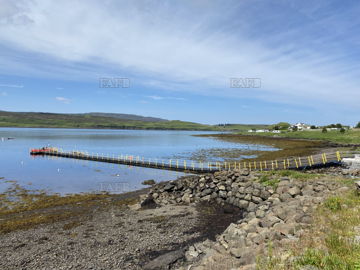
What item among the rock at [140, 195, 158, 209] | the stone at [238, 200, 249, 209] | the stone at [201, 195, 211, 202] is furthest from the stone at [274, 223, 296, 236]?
the rock at [140, 195, 158, 209]

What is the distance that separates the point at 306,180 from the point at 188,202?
35.8 ft

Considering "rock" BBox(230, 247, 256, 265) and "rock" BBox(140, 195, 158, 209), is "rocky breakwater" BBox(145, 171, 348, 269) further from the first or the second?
"rock" BBox(140, 195, 158, 209)

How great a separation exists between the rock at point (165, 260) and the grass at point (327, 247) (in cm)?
560

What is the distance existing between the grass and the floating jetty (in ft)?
72.0

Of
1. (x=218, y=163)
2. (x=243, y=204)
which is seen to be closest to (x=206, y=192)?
(x=243, y=204)

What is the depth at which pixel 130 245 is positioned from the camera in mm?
14320

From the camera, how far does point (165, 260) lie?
12.3 meters

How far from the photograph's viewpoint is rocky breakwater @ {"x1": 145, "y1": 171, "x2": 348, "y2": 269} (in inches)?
390

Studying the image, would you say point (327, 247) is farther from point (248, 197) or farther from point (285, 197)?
point (248, 197)

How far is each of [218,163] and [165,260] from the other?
1464 inches

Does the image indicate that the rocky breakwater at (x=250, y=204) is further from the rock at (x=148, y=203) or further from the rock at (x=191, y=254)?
the rock at (x=148, y=203)

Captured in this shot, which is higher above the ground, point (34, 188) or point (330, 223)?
point (330, 223)

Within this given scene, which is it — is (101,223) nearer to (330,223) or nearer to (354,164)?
(330,223)

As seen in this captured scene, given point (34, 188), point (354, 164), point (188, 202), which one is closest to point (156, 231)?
point (188, 202)
